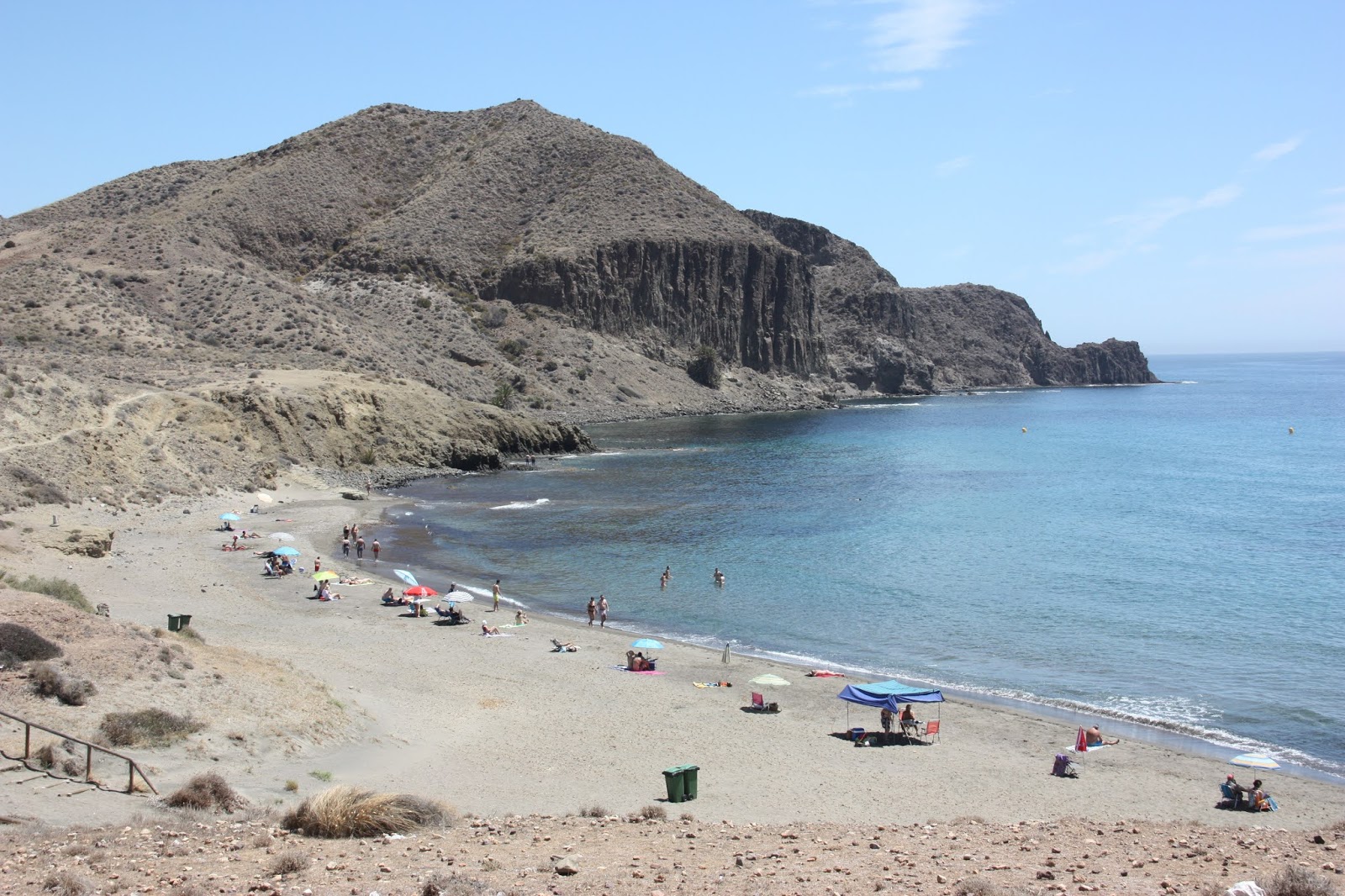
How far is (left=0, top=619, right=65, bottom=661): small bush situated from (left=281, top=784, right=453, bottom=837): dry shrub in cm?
691

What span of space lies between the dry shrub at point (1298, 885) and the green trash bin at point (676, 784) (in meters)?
8.36

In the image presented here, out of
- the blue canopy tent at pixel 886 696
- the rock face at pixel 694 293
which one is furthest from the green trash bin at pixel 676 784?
the rock face at pixel 694 293

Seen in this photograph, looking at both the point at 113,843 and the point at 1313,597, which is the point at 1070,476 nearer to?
the point at 1313,597

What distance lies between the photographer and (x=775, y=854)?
1327 centimetres

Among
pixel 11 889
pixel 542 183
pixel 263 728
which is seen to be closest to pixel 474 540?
pixel 263 728

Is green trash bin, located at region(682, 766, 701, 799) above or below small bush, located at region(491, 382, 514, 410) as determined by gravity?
below

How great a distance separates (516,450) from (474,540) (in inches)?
1305

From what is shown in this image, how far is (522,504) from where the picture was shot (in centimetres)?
5697

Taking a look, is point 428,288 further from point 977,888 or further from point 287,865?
point 977,888

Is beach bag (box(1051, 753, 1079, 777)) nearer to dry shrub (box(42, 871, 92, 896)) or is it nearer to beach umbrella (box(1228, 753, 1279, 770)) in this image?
beach umbrella (box(1228, 753, 1279, 770))

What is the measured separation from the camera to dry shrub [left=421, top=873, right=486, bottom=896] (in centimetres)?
1070

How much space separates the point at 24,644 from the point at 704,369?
12087 centimetres

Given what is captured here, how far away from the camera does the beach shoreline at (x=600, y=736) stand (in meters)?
17.6

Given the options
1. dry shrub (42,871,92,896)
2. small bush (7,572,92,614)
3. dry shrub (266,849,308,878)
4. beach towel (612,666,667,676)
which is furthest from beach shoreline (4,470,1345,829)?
dry shrub (42,871,92,896)
